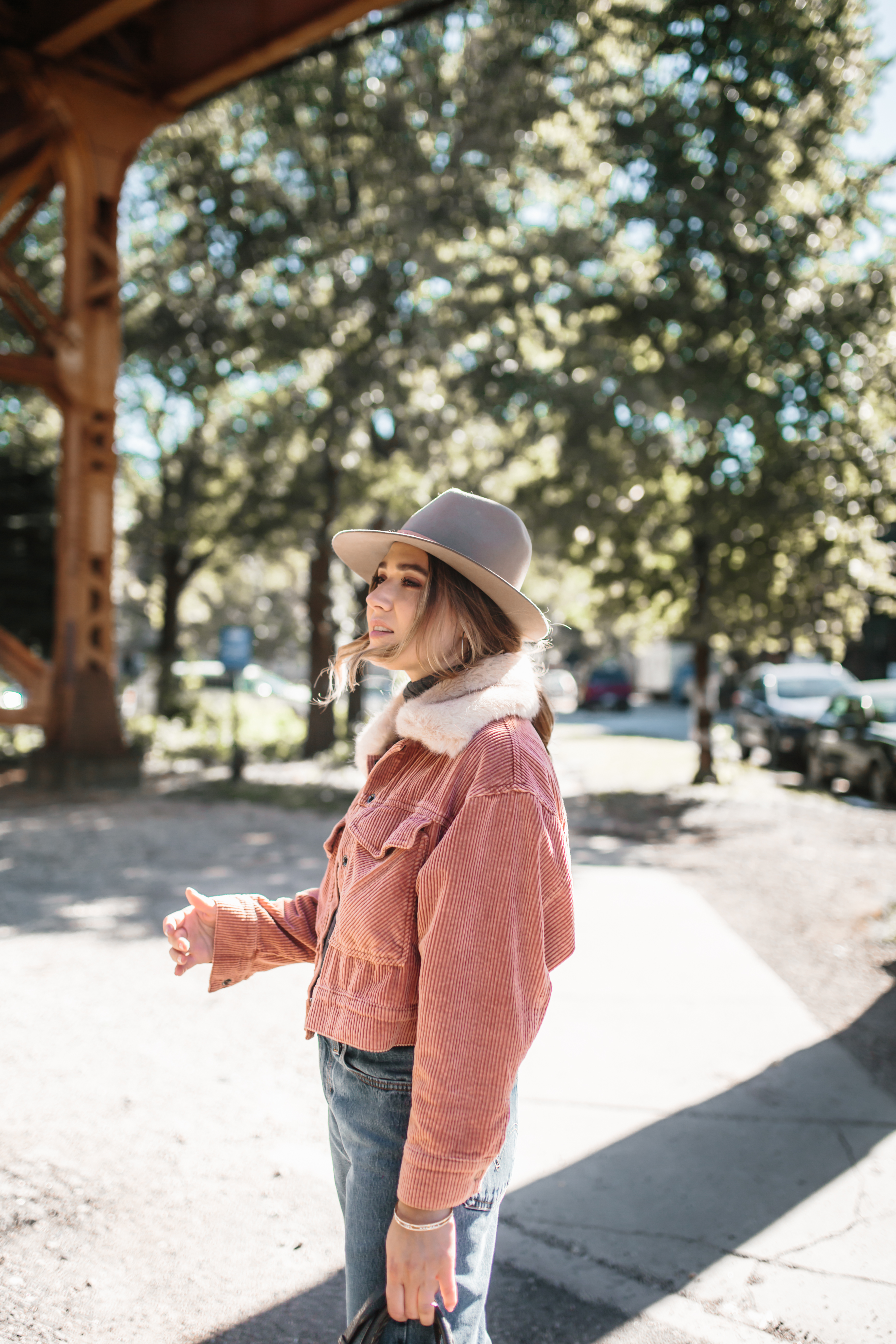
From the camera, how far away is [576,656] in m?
60.8

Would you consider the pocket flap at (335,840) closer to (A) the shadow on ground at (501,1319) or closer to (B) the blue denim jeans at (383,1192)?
(B) the blue denim jeans at (383,1192)

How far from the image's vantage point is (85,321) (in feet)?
37.8

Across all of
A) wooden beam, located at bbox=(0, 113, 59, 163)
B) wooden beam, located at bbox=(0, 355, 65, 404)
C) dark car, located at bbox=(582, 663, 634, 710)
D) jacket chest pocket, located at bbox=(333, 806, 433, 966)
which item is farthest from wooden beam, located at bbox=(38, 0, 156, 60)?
dark car, located at bbox=(582, 663, 634, 710)

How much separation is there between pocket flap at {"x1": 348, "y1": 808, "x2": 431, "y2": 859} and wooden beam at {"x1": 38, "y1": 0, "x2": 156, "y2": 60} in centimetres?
1003

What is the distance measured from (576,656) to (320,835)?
172ft

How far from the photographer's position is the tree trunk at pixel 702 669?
12484mm

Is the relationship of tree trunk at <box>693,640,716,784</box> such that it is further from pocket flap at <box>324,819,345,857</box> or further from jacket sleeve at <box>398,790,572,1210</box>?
jacket sleeve at <box>398,790,572,1210</box>

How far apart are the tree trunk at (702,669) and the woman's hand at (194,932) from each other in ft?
36.3

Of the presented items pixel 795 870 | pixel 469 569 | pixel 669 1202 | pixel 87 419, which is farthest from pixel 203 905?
pixel 87 419

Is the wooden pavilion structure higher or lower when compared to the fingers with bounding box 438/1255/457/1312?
higher

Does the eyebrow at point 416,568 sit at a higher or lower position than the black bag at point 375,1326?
higher

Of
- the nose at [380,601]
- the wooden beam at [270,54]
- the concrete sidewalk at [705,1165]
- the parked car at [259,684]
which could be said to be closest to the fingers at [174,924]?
the nose at [380,601]

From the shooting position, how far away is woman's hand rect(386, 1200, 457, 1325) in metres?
1.45

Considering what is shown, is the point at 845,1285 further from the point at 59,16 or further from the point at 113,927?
the point at 59,16
